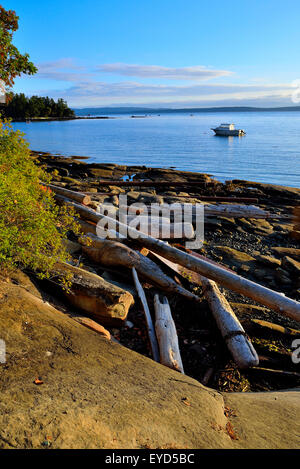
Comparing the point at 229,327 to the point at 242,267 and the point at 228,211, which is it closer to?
the point at 242,267

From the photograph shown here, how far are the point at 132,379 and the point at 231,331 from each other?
9.80 ft

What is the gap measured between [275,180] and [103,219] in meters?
26.8

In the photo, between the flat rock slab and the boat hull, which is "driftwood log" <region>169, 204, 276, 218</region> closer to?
the flat rock slab

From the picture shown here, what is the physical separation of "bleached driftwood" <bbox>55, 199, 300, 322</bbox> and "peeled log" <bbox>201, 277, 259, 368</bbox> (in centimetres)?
52

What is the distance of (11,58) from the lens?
9.34 meters

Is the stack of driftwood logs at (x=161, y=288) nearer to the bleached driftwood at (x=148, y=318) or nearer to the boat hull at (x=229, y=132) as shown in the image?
the bleached driftwood at (x=148, y=318)

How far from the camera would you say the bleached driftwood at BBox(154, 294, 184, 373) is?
5.54 metres

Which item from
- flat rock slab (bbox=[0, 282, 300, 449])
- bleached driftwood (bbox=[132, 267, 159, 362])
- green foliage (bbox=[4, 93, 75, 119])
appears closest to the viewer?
flat rock slab (bbox=[0, 282, 300, 449])

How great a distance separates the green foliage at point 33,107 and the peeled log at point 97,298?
157744 millimetres

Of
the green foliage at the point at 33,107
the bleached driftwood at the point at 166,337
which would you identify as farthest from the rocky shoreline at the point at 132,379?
the green foliage at the point at 33,107

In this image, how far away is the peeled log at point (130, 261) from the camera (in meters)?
7.80

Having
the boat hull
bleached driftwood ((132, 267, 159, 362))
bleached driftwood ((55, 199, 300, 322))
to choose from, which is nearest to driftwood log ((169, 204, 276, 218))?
bleached driftwood ((55, 199, 300, 322))
